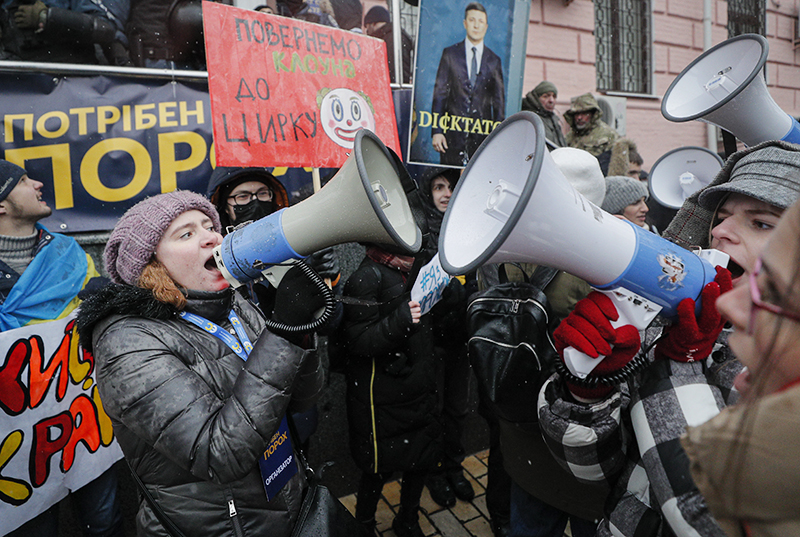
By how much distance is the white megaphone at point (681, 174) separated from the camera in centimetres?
315

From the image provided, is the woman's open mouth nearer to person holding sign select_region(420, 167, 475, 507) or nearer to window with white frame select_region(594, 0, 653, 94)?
person holding sign select_region(420, 167, 475, 507)

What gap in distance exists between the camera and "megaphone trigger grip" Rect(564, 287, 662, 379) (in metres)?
1.11

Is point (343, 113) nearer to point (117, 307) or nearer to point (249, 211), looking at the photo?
point (249, 211)

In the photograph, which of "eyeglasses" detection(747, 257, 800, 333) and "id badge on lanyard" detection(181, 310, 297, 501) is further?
"id badge on lanyard" detection(181, 310, 297, 501)

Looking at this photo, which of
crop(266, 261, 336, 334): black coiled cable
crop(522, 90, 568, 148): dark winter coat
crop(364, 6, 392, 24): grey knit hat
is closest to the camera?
crop(266, 261, 336, 334): black coiled cable

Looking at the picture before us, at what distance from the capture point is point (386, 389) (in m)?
2.57

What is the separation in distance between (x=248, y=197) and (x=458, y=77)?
1612mm

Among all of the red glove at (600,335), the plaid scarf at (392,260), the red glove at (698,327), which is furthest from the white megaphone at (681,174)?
the red glove at (600,335)

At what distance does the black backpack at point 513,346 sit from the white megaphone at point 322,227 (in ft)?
1.26

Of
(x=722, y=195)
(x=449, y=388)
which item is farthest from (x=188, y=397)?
(x=449, y=388)

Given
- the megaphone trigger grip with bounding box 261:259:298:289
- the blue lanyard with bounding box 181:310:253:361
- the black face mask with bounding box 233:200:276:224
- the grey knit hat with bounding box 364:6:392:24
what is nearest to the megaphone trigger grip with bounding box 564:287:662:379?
the megaphone trigger grip with bounding box 261:259:298:289

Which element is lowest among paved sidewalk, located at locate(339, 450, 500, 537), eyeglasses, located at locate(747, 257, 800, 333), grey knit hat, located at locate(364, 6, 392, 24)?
paved sidewalk, located at locate(339, 450, 500, 537)

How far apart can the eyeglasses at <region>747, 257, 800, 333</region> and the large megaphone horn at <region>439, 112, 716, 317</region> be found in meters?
0.48

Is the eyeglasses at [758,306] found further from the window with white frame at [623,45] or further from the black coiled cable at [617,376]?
the window with white frame at [623,45]
